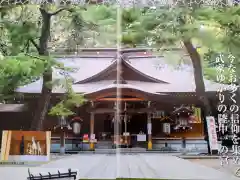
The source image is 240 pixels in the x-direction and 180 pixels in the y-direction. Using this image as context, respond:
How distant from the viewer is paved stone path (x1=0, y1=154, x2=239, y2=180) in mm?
1785

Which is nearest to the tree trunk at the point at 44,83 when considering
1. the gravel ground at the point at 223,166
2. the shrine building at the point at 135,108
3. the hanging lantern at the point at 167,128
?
the shrine building at the point at 135,108

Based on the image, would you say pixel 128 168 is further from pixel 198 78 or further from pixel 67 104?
pixel 198 78

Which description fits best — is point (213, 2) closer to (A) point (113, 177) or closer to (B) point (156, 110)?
(B) point (156, 110)

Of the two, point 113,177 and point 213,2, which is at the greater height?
point 213,2

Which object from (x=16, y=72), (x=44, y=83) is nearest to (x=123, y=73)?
(x=44, y=83)

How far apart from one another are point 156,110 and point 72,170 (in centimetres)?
63

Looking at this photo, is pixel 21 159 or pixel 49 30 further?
pixel 49 30

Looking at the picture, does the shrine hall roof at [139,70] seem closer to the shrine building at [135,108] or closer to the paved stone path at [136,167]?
the shrine building at [135,108]

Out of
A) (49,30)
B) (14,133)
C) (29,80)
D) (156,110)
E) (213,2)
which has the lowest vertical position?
(14,133)

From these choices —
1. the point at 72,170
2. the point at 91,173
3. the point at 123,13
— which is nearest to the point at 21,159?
the point at 72,170

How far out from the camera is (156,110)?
1893 millimetres

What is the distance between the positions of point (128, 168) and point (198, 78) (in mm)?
704

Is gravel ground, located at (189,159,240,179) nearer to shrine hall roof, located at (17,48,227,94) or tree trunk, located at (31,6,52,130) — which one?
shrine hall roof, located at (17,48,227,94)

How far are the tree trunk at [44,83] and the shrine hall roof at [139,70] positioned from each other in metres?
0.04
